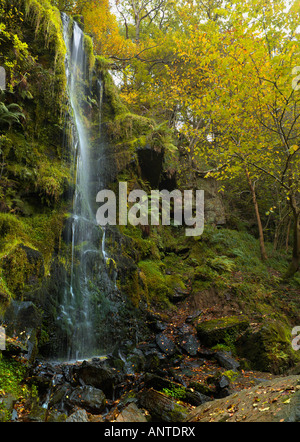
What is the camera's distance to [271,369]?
5.54m

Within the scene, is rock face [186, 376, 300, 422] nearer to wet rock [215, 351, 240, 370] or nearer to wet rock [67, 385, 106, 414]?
wet rock [67, 385, 106, 414]

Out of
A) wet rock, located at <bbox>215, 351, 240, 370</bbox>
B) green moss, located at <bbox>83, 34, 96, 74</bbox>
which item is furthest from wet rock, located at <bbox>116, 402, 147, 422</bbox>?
green moss, located at <bbox>83, 34, 96, 74</bbox>

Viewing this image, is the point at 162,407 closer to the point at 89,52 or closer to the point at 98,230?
the point at 98,230

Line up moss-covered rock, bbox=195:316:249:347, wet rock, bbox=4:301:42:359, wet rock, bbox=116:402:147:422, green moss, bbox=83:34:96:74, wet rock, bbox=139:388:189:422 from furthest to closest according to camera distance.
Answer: green moss, bbox=83:34:96:74, moss-covered rock, bbox=195:316:249:347, wet rock, bbox=4:301:42:359, wet rock, bbox=139:388:189:422, wet rock, bbox=116:402:147:422

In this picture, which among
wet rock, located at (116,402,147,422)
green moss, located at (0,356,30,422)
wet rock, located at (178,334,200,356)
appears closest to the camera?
green moss, located at (0,356,30,422)

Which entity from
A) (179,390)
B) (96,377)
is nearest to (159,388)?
(179,390)

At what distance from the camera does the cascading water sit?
598 cm

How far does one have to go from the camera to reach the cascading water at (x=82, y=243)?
5.98 m

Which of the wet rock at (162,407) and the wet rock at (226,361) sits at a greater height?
the wet rock at (162,407)

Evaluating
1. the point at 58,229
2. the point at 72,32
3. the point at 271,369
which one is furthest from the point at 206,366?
the point at 72,32

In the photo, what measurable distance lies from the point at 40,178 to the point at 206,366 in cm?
624

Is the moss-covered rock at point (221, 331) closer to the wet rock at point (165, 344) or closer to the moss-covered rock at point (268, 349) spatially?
the moss-covered rock at point (268, 349)

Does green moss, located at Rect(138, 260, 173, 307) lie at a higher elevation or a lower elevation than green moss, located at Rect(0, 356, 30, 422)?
higher

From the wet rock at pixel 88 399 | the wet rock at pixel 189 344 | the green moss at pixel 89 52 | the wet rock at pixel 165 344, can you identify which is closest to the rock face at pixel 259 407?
the wet rock at pixel 88 399
